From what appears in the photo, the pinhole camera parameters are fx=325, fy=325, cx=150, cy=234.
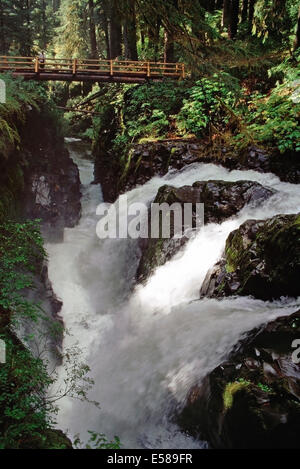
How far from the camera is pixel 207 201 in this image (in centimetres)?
837

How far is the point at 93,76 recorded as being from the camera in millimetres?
13953

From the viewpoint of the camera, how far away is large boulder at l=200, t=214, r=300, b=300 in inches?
209

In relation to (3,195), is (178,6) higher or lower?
higher

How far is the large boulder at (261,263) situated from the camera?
5.30 m

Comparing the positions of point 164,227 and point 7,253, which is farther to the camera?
point 164,227

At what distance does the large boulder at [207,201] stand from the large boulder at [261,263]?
57.1 inches

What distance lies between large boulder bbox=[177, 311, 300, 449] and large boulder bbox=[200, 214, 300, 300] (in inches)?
28.3

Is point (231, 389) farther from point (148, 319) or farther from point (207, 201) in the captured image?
point (207, 201)

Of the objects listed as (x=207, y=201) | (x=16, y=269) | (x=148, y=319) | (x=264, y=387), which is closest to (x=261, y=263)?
(x=264, y=387)

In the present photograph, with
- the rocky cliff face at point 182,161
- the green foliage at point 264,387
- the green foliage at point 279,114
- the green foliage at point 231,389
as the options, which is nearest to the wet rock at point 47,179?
the rocky cliff face at point 182,161

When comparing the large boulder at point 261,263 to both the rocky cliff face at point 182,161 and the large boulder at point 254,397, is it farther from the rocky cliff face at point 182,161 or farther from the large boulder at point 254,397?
the rocky cliff face at point 182,161

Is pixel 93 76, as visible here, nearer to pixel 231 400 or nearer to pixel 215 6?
pixel 215 6
